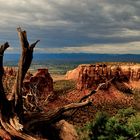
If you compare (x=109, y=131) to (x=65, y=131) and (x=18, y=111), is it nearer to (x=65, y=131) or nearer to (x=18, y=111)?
(x=65, y=131)

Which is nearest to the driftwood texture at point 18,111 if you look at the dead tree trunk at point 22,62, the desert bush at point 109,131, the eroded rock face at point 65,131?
the dead tree trunk at point 22,62

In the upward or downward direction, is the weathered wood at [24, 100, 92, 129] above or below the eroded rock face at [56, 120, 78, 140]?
above

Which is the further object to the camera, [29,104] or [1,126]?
[29,104]

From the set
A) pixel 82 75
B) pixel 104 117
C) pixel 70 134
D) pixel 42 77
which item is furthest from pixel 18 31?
pixel 82 75

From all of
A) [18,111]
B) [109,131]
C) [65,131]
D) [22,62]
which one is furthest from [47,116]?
[109,131]

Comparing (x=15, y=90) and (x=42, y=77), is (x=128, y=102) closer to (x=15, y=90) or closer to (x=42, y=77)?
(x=42, y=77)

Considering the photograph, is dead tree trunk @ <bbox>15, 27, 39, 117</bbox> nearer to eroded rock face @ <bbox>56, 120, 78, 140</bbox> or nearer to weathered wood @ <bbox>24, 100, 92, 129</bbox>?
weathered wood @ <bbox>24, 100, 92, 129</bbox>

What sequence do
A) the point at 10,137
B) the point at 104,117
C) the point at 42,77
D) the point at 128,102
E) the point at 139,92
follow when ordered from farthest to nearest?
1. the point at 139,92
2. the point at 128,102
3. the point at 42,77
4. the point at 104,117
5. the point at 10,137

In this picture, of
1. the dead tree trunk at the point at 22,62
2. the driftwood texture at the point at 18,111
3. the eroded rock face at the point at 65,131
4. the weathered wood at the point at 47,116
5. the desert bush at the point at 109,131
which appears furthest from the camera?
the desert bush at the point at 109,131

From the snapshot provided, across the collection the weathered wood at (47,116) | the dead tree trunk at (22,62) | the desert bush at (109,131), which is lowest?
the desert bush at (109,131)

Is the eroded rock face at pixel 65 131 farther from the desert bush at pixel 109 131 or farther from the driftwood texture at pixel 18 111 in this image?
the driftwood texture at pixel 18 111

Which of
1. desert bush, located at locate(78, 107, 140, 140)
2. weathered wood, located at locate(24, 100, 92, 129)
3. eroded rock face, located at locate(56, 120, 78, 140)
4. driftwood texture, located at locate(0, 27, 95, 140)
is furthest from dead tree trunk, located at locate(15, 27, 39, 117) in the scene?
desert bush, located at locate(78, 107, 140, 140)

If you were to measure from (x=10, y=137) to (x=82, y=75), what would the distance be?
161522 mm

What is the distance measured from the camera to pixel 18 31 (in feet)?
A: 71.1
